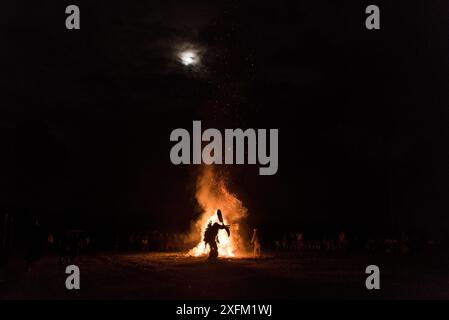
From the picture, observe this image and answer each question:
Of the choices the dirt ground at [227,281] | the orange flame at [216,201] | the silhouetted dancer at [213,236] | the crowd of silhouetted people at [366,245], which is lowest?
the crowd of silhouetted people at [366,245]

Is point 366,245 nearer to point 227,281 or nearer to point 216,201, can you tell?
point 216,201

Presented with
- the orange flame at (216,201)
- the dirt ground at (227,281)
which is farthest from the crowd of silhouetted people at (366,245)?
the dirt ground at (227,281)

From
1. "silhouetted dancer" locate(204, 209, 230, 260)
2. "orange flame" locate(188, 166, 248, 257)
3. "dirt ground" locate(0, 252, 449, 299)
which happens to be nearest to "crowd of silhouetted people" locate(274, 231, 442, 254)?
"orange flame" locate(188, 166, 248, 257)

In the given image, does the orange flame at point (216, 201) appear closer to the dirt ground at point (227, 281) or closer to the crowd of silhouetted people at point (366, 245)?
the crowd of silhouetted people at point (366, 245)

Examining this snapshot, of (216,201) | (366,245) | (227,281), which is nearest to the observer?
(227,281)

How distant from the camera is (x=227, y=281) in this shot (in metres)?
16.2

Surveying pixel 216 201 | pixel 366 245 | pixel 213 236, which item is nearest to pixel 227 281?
pixel 213 236

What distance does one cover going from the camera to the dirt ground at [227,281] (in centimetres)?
1387

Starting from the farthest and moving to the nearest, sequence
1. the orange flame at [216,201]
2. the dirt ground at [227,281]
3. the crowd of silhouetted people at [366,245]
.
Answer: the orange flame at [216,201]
the crowd of silhouetted people at [366,245]
the dirt ground at [227,281]

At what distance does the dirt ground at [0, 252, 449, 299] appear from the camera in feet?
45.5

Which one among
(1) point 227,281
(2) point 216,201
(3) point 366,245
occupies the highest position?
(2) point 216,201

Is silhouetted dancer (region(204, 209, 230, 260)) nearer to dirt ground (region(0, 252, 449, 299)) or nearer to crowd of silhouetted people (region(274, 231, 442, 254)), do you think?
dirt ground (region(0, 252, 449, 299))
